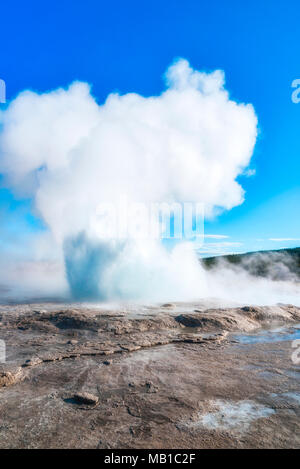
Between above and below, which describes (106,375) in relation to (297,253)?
below

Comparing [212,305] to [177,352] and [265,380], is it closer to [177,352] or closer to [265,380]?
[177,352]

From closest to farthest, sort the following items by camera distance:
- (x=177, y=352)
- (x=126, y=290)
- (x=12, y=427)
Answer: (x=12, y=427) → (x=177, y=352) → (x=126, y=290)

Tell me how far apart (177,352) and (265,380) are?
77.5 inches

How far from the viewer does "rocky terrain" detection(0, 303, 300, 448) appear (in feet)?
9.94

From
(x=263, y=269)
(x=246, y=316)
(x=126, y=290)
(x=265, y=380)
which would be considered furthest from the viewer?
(x=263, y=269)

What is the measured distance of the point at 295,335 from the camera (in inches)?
302

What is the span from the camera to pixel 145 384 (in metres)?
4.33

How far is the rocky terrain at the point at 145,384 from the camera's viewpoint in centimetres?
303

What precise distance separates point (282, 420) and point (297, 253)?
47.1 m

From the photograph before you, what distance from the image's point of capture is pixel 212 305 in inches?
423

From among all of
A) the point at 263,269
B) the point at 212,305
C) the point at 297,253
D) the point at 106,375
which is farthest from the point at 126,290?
the point at 297,253
